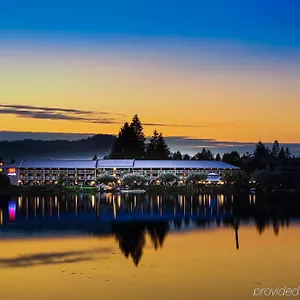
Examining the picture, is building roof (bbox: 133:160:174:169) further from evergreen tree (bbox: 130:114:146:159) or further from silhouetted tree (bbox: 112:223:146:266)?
silhouetted tree (bbox: 112:223:146:266)

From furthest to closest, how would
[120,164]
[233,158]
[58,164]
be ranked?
1. [233,158]
2. [120,164]
3. [58,164]

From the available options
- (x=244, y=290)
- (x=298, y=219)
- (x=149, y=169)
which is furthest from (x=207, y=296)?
(x=149, y=169)

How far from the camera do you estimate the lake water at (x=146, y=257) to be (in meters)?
19.4

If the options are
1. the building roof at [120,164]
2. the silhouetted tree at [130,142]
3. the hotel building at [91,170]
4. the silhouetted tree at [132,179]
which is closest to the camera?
the silhouetted tree at [132,179]

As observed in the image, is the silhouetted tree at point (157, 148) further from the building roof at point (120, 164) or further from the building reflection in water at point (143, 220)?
the building reflection in water at point (143, 220)

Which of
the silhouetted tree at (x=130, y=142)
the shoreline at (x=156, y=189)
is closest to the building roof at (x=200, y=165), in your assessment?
the shoreline at (x=156, y=189)

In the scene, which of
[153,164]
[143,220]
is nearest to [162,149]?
[153,164]

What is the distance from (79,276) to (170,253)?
6.75 m

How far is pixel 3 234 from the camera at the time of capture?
109ft

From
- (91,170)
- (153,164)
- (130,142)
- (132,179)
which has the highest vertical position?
(130,142)

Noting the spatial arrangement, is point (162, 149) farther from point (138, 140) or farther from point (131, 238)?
point (131, 238)

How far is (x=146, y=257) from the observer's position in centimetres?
2561

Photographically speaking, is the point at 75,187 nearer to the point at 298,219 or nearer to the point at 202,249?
the point at 298,219

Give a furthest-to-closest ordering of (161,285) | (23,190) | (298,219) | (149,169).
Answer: (149,169)
(23,190)
(298,219)
(161,285)
